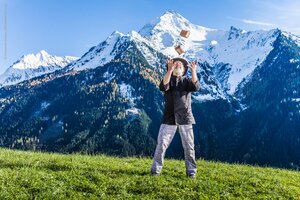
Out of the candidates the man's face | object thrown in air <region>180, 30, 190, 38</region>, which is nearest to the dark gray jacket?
the man's face

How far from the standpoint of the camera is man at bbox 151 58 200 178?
640 inches

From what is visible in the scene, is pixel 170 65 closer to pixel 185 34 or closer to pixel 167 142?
pixel 185 34

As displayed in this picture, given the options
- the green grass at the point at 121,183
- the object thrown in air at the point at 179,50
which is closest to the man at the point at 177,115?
the object thrown in air at the point at 179,50

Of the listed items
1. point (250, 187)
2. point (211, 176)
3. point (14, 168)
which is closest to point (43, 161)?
point (14, 168)

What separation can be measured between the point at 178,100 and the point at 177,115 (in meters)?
0.56

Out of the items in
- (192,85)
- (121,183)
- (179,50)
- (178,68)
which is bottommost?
(121,183)

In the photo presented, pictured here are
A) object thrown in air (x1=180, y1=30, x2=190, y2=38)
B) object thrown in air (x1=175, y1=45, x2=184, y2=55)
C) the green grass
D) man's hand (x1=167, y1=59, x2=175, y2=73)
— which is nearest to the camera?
the green grass

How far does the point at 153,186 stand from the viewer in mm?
14719

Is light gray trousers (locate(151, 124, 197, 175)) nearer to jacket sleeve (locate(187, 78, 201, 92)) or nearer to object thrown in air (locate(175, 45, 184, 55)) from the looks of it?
jacket sleeve (locate(187, 78, 201, 92))

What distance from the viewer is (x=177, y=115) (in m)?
16.3

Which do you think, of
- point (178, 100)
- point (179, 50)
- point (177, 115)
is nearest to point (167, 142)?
point (177, 115)

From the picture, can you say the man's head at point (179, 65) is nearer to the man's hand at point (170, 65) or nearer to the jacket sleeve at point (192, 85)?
the man's hand at point (170, 65)

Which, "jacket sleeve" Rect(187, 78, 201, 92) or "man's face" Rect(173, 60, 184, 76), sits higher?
"man's face" Rect(173, 60, 184, 76)

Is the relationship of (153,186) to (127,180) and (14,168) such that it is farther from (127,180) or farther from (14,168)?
(14,168)
